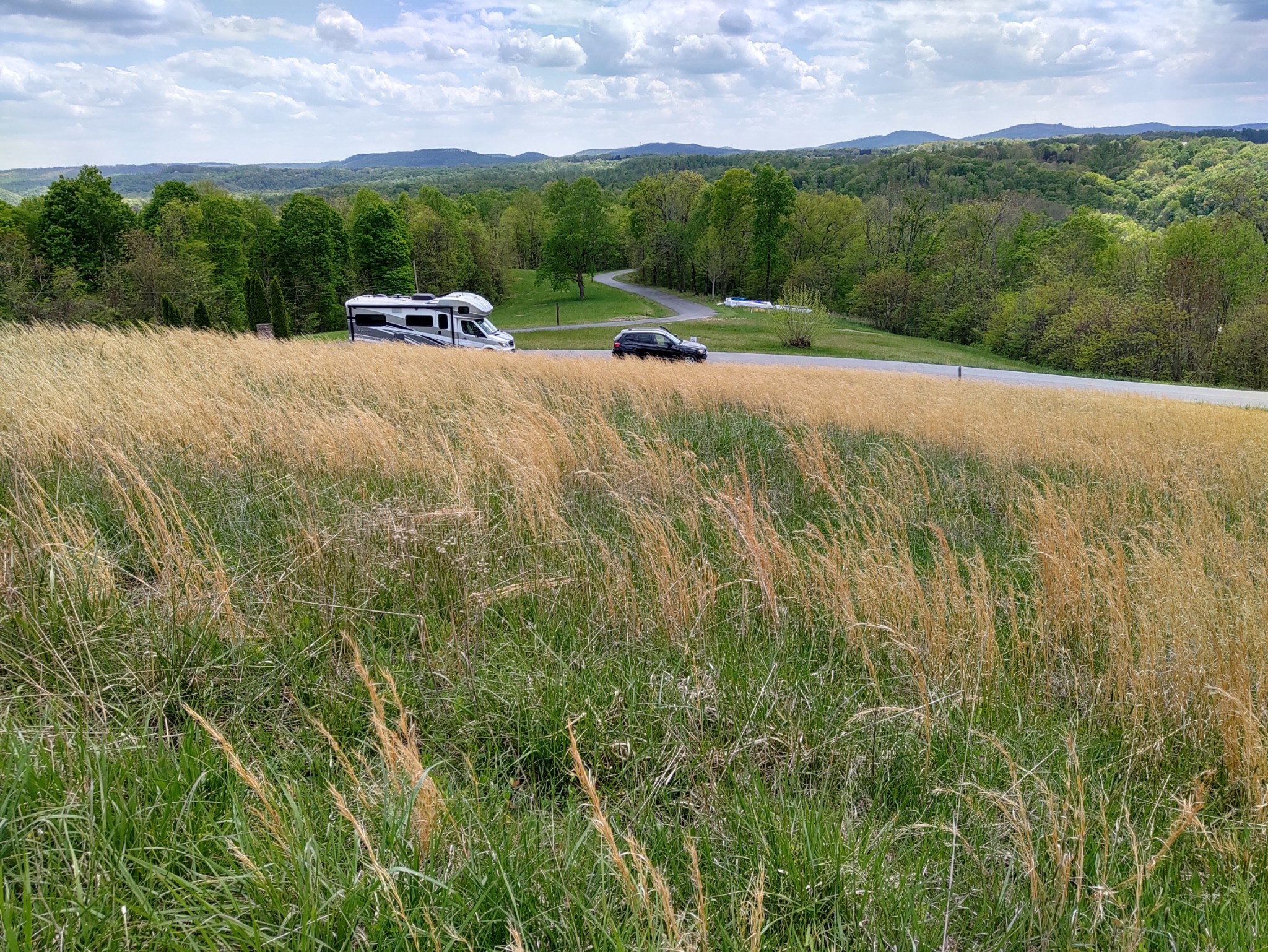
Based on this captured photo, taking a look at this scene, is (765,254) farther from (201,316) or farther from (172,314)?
(172,314)

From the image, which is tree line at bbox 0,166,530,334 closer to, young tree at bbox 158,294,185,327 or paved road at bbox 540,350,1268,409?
young tree at bbox 158,294,185,327

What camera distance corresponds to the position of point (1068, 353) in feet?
135

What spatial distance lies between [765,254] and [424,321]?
4586cm

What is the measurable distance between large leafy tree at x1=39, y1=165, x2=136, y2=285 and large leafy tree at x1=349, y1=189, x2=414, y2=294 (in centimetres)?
1904

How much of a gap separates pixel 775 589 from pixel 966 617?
96cm

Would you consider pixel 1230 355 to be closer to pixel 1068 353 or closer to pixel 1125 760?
pixel 1068 353

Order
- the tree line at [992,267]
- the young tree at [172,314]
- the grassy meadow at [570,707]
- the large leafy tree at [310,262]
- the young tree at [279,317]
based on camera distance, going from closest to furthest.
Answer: the grassy meadow at [570,707]
the young tree at [172,314]
the tree line at [992,267]
the young tree at [279,317]
the large leafy tree at [310,262]

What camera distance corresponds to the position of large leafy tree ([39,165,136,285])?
46625mm

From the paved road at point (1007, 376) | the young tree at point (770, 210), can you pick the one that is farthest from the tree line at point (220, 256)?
the young tree at point (770, 210)

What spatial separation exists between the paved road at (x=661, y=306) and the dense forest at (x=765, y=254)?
3823 mm

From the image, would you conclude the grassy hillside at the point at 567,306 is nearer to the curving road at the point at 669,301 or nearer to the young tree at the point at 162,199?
the curving road at the point at 669,301

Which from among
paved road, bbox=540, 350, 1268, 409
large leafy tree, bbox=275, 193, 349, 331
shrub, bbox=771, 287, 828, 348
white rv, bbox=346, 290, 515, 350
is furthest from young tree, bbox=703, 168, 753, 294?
white rv, bbox=346, 290, 515, 350

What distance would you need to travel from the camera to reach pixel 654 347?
28984 millimetres

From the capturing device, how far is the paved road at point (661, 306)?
50.9 metres
